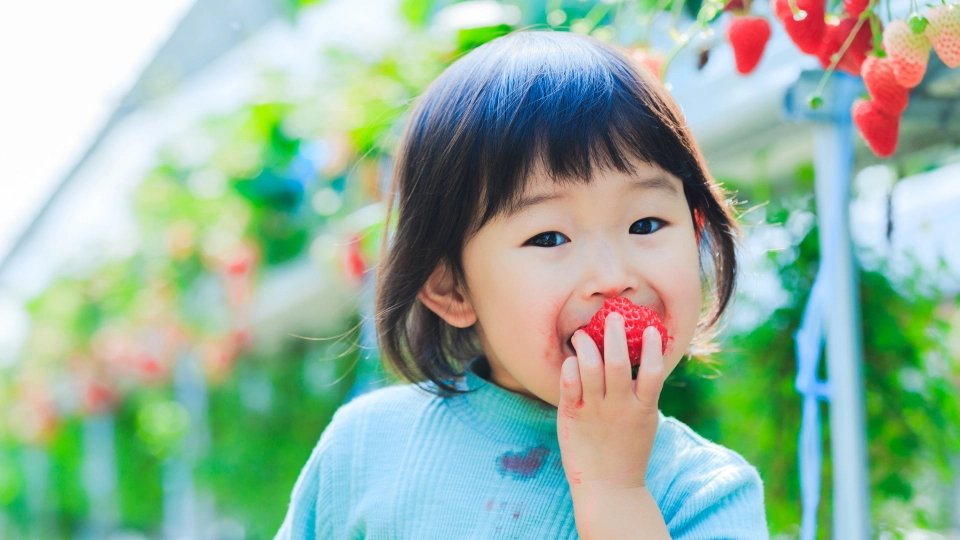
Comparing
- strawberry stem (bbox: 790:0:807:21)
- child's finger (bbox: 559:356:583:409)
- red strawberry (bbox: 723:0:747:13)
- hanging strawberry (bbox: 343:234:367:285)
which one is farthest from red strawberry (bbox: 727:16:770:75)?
hanging strawberry (bbox: 343:234:367:285)

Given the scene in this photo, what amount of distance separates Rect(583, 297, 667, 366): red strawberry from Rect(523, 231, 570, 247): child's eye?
0.28 feet

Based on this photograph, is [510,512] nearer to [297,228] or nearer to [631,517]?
[631,517]

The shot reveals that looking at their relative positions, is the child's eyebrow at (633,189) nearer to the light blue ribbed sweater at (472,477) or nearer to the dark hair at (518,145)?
the dark hair at (518,145)

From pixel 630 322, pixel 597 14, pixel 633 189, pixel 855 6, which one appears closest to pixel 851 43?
pixel 855 6

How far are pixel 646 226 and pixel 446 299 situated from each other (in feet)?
0.89

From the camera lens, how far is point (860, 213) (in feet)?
4.99

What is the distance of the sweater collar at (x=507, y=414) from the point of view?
0.97m

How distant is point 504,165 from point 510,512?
36 centimetres

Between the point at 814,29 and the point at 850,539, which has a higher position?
the point at 814,29

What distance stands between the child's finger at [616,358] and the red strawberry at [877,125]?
1.24 feet

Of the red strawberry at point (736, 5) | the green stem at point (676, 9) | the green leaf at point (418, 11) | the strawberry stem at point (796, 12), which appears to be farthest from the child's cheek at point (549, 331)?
the green leaf at point (418, 11)

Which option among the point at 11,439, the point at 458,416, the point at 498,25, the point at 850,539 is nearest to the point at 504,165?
the point at 458,416

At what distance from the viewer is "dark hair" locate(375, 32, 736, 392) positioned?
2.86 feet

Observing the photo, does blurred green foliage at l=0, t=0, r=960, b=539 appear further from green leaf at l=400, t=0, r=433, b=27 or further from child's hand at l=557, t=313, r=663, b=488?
child's hand at l=557, t=313, r=663, b=488
